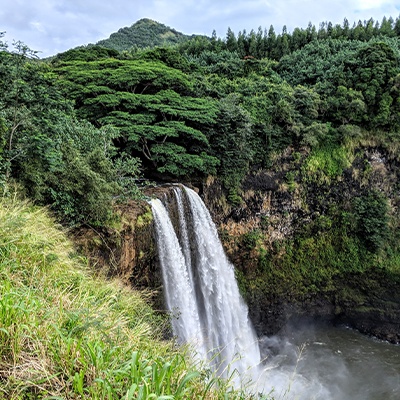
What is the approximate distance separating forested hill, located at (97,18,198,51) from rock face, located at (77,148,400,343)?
3354cm

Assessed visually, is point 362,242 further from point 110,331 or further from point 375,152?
point 110,331

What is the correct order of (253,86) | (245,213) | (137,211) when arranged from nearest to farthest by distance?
(137,211) < (245,213) < (253,86)

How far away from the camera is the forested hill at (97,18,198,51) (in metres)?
45.1

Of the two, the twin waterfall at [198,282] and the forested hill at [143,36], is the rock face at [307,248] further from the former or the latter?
the forested hill at [143,36]

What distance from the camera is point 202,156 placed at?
488 inches

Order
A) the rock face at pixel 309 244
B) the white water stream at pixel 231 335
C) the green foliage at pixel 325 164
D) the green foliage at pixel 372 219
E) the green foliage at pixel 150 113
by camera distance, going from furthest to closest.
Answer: the green foliage at pixel 325 164
the green foliage at pixel 372 219
the rock face at pixel 309 244
the green foliage at pixel 150 113
the white water stream at pixel 231 335

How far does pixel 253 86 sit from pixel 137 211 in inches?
470

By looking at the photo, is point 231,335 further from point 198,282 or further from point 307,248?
point 307,248

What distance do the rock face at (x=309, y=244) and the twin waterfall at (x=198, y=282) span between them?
175 cm

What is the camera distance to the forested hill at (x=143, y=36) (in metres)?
45.1

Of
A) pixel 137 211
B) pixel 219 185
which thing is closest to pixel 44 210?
pixel 137 211

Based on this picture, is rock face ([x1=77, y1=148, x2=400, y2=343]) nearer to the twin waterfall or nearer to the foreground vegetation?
the foreground vegetation

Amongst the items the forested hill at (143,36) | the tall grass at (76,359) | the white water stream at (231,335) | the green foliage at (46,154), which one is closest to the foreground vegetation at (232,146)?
the green foliage at (46,154)

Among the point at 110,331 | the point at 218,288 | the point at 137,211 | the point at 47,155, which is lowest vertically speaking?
the point at 218,288
